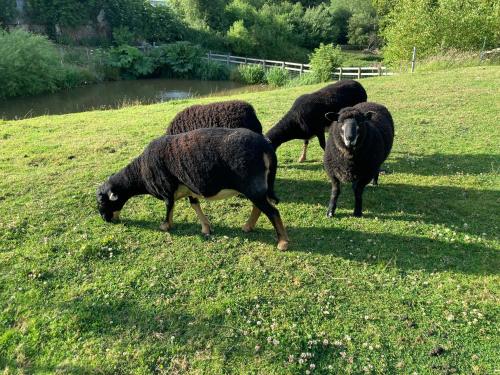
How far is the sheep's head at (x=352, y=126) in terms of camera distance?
20.6 ft

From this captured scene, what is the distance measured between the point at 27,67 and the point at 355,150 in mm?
29274

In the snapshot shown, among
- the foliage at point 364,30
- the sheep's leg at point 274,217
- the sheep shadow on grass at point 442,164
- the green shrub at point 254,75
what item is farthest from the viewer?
the foliage at point 364,30

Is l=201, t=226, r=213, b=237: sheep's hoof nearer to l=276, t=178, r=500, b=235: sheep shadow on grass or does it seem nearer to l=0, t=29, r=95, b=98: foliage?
l=276, t=178, r=500, b=235: sheep shadow on grass

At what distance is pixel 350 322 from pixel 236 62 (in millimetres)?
40917

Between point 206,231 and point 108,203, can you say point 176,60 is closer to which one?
point 108,203

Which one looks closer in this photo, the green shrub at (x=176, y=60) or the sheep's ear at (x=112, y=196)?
the sheep's ear at (x=112, y=196)

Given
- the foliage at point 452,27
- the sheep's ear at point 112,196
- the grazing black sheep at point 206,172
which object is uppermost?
the foliage at point 452,27

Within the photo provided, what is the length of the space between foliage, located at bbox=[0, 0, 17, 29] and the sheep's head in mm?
43925

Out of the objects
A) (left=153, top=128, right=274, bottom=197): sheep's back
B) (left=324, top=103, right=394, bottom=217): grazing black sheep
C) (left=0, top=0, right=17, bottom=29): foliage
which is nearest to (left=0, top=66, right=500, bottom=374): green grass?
Answer: (left=324, top=103, right=394, bottom=217): grazing black sheep

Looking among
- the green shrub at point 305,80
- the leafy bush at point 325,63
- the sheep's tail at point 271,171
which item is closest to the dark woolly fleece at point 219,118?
the sheep's tail at point 271,171

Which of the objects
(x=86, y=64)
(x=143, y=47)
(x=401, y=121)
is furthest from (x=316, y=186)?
(x=143, y=47)

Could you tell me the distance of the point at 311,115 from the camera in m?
9.03

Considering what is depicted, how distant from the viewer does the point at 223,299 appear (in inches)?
199

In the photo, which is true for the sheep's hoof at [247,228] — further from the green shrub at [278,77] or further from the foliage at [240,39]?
the foliage at [240,39]
